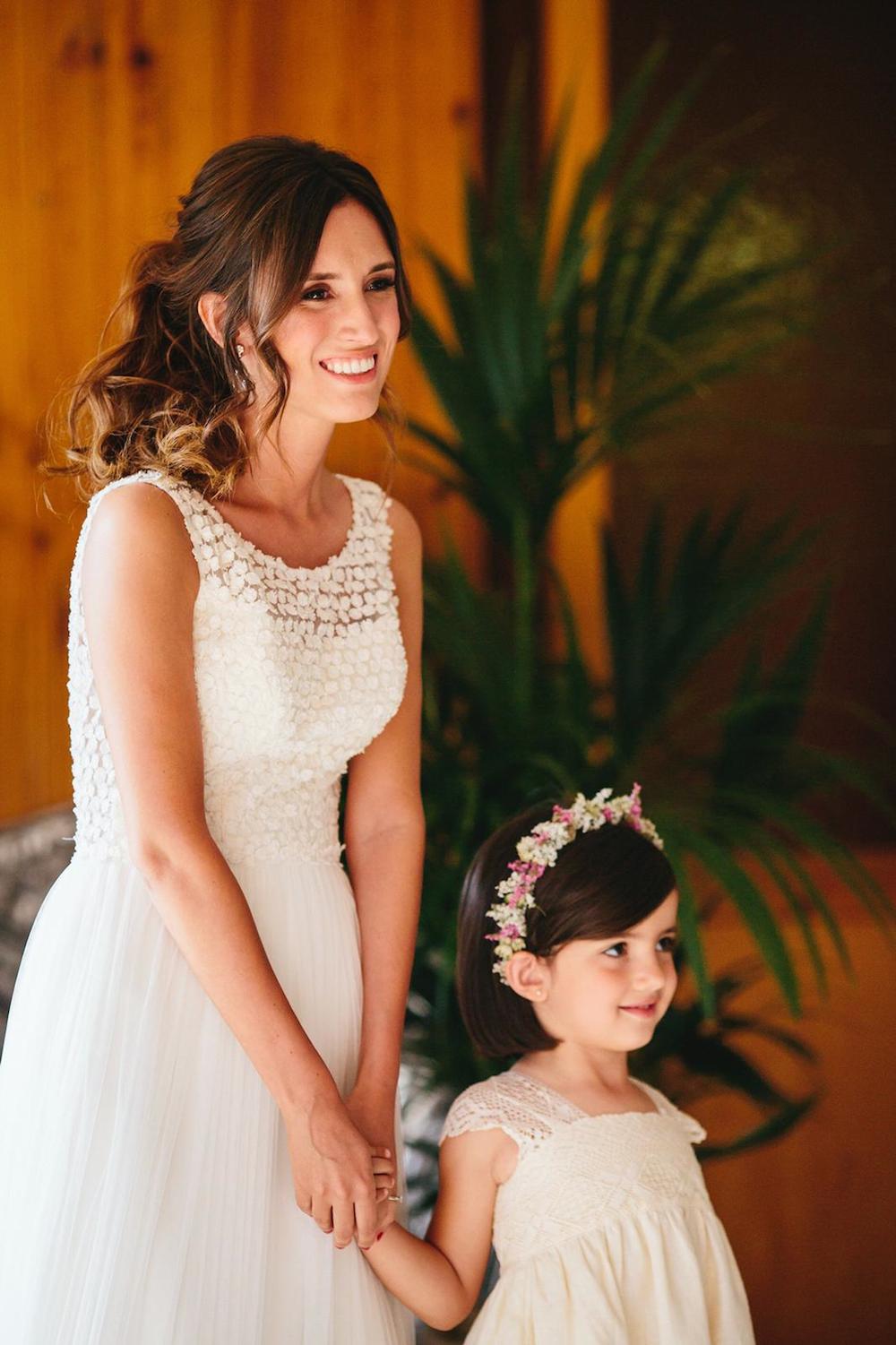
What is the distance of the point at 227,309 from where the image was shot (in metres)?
1.56

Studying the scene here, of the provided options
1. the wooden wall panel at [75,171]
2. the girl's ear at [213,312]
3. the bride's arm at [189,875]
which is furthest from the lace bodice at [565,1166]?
the wooden wall panel at [75,171]

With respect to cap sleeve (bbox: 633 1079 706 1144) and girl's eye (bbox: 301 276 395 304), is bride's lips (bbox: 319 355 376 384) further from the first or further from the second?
cap sleeve (bbox: 633 1079 706 1144)

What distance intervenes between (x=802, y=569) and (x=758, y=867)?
705 millimetres

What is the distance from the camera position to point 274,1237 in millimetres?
1503

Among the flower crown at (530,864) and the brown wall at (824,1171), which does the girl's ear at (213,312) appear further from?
the brown wall at (824,1171)

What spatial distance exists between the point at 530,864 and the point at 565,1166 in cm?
34

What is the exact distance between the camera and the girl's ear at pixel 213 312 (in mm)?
1569

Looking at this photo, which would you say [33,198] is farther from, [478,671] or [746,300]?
[746,300]

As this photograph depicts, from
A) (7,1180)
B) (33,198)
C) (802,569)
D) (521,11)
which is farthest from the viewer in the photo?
(802,569)

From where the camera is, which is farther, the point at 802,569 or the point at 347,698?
the point at 802,569

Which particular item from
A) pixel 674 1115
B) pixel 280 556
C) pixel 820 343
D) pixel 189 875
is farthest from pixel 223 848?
pixel 820 343

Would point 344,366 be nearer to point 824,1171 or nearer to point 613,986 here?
point 613,986

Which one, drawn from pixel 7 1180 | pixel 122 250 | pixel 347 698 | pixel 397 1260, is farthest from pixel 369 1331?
pixel 122 250

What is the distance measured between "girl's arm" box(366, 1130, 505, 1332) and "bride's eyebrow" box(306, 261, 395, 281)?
3.15ft
